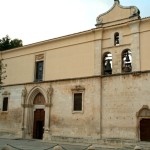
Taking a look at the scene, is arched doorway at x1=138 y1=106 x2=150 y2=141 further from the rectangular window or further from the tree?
the tree

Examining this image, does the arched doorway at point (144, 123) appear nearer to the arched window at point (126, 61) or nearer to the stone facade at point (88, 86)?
the stone facade at point (88, 86)

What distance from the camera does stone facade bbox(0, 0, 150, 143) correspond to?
18.6m

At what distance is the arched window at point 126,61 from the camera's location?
1953 cm

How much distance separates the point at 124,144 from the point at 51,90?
7635 mm

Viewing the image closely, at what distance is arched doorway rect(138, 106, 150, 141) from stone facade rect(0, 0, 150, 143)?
0.20ft

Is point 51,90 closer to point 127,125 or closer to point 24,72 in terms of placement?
point 24,72

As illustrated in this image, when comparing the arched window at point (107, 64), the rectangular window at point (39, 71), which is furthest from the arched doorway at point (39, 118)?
the arched window at point (107, 64)

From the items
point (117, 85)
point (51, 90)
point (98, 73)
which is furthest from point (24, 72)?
point (117, 85)

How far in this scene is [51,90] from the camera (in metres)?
22.8

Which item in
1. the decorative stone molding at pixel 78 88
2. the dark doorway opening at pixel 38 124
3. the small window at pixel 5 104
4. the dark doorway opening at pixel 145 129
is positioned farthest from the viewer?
the small window at pixel 5 104

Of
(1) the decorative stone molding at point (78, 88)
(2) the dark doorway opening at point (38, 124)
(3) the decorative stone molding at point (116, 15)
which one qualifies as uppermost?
(3) the decorative stone molding at point (116, 15)

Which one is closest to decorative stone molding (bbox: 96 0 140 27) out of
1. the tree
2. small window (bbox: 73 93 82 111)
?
small window (bbox: 73 93 82 111)

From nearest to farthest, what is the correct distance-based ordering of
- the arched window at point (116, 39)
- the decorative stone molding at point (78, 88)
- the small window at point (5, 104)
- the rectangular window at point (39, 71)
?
the arched window at point (116, 39), the decorative stone molding at point (78, 88), the rectangular window at point (39, 71), the small window at point (5, 104)

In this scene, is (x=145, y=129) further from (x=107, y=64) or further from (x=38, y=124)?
(x=38, y=124)
